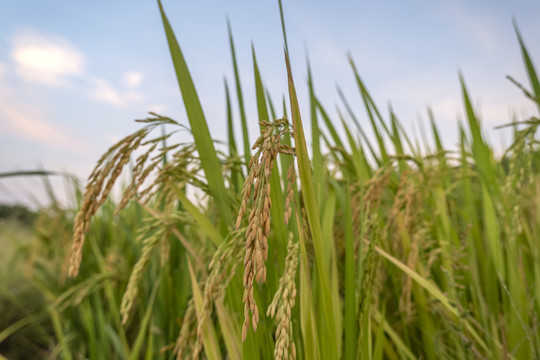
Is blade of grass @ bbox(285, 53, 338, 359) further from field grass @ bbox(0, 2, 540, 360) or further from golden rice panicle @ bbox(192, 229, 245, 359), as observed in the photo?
golden rice panicle @ bbox(192, 229, 245, 359)

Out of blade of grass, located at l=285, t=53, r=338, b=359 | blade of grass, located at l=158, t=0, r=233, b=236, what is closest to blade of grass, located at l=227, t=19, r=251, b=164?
blade of grass, located at l=158, t=0, r=233, b=236

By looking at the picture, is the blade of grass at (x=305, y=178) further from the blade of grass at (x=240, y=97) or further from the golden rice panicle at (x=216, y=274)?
the blade of grass at (x=240, y=97)

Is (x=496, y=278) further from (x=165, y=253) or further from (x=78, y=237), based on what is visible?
(x=78, y=237)

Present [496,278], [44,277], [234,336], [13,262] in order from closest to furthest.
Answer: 1. [234,336]
2. [496,278]
3. [44,277]
4. [13,262]

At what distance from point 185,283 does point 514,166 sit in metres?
1.57

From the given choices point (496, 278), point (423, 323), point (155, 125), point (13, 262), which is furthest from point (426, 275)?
point (13, 262)

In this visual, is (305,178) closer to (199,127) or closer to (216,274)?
(216,274)

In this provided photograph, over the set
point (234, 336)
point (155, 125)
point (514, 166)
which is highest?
point (155, 125)

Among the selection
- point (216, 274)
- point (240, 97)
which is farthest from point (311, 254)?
point (240, 97)

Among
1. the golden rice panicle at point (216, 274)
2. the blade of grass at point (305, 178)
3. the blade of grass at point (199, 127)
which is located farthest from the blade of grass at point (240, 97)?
the blade of grass at point (305, 178)

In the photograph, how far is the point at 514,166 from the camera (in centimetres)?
161

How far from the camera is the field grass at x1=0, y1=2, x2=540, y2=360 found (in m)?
0.82

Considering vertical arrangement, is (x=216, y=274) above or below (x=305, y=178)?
below

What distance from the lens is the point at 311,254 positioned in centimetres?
118
